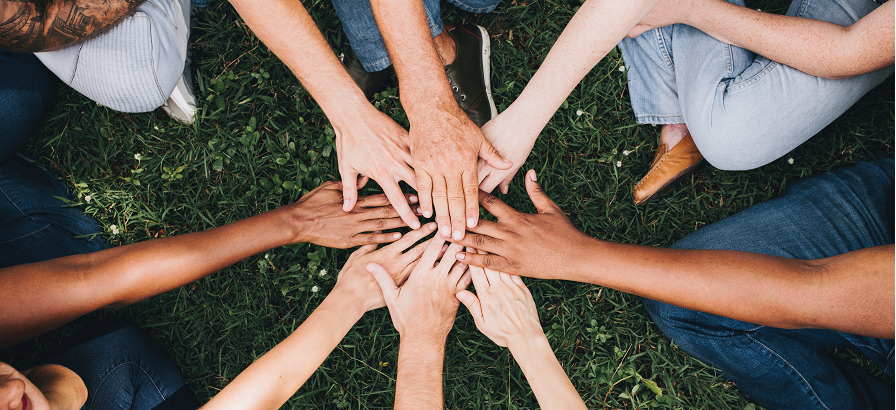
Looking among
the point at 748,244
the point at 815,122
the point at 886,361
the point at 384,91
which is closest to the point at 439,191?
the point at 384,91

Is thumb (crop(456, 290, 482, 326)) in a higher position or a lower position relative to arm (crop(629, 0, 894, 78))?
lower

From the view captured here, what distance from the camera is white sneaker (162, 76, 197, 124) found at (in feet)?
8.71

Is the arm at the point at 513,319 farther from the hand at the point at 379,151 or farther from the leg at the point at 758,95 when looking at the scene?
the leg at the point at 758,95

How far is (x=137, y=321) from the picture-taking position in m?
2.69

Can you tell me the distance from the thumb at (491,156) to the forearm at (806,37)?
1.17 metres

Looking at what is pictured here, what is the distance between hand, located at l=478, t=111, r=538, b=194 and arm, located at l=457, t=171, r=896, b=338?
0.47 ft

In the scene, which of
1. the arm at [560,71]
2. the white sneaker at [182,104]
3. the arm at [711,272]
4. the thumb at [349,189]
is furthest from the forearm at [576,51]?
the white sneaker at [182,104]

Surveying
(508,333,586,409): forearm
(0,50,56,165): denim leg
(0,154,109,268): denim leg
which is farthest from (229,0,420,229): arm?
(0,154,109,268): denim leg

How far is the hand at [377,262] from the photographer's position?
8.19ft

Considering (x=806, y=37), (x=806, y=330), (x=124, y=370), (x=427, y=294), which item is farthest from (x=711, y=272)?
(x=124, y=370)

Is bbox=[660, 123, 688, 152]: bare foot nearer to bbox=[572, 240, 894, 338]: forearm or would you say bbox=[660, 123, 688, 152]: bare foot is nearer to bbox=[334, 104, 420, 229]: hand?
bbox=[572, 240, 894, 338]: forearm

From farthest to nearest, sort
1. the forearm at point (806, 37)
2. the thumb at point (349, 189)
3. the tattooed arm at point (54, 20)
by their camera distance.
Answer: the thumb at point (349, 189) < the tattooed arm at point (54, 20) < the forearm at point (806, 37)

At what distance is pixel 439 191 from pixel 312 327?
971 mm

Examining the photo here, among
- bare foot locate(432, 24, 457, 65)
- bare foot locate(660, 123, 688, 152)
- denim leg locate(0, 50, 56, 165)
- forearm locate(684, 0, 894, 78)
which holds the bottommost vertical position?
bare foot locate(660, 123, 688, 152)
